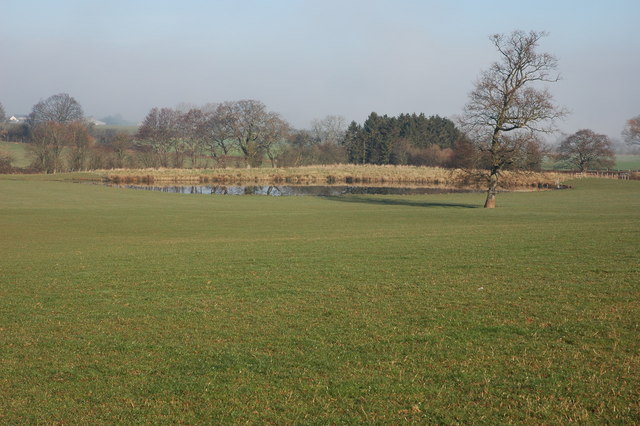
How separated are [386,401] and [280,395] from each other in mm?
1350

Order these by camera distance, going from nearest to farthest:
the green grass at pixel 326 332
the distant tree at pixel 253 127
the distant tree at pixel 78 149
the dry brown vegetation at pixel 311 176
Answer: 1. the green grass at pixel 326 332
2. the dry brown vegetation at pixel 311 176
3. the distant tree at pixel 78 149
4. the distant tree at pixel 253 127

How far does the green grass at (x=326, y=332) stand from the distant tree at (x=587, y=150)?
85985mm

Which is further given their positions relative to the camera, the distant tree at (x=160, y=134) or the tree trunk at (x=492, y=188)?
the distant tree at (x=160, y=134)

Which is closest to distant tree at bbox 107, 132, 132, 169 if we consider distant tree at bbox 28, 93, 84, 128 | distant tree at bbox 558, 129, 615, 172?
distant tree at bbox 28, 93, 84, 128

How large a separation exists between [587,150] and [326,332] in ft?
332

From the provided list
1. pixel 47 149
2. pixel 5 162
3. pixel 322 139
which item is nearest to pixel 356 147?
pixel 322 139

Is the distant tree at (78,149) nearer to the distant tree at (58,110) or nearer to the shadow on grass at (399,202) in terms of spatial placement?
the distant tree at (58,110)

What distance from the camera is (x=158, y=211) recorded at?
1516 inches

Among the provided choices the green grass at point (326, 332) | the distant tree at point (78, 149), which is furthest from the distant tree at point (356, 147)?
the green grass at point (326, 332)

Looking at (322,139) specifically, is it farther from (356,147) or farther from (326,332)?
(326,332)

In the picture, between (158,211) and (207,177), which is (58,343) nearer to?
(158,211)

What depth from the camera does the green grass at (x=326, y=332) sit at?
22.2 feet

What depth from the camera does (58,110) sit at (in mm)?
120500

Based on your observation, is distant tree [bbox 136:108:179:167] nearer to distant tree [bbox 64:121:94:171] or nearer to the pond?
distant tree [bbox 64:121:94:171]
